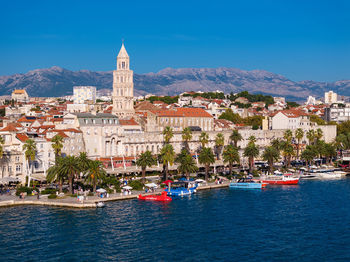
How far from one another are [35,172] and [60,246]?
38.1m

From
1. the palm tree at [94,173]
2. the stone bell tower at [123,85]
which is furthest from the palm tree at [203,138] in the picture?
the palm tree at [94,173]

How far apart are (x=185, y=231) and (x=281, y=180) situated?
48011 millimetres

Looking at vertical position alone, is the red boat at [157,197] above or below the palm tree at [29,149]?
below

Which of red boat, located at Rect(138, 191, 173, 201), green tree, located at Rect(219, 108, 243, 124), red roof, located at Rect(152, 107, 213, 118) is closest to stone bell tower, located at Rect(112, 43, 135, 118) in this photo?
Result: red roof, located at Rect(152, 107, 213, 118)

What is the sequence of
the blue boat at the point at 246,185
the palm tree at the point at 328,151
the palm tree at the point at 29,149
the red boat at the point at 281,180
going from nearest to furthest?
the palm tree at the point at 29,149 → the blue boat at the point at 246,185 → the red boat at the point at 281,180 → the palm tree at the point at 328,151

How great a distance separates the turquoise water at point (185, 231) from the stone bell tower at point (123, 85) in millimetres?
55730

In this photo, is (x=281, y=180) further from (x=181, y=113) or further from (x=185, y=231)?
(x=185, y=231)

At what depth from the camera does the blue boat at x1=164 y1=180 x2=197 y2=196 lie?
90.0 metres

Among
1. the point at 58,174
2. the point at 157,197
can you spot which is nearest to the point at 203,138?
the point at 157,197

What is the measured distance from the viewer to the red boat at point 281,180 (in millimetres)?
107062

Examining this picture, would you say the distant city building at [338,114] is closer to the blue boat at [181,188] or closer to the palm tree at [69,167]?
the blue boat at [181,188]

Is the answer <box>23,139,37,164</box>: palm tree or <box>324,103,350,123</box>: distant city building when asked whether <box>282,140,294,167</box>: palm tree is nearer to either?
<box>23,139,37,164</box>: palm tree

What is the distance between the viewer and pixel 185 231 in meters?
64.8

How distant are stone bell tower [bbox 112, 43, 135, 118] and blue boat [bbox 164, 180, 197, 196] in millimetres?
44712
